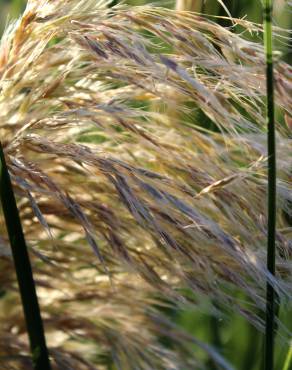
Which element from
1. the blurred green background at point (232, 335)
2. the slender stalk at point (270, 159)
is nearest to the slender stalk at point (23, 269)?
the slender stalk at point (270, 159)

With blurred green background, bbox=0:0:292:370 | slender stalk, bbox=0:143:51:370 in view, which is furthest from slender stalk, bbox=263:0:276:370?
blurred green background, bbox=0:0:292:370

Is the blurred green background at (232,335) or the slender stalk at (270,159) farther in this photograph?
the blurred green background at (232,335)

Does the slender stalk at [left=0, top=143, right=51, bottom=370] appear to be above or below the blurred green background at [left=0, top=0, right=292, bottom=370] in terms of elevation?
above

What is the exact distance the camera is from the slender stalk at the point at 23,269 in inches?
19.8

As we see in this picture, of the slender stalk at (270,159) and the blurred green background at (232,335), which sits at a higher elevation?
the slender stalk at (270,159)

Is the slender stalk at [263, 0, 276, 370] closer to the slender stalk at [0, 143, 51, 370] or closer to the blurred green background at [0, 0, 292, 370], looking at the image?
the slender stalk at [0, 143, 51, 370]

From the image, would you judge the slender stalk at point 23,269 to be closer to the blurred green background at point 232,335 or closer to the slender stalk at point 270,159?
the slender stalk at point 270,159

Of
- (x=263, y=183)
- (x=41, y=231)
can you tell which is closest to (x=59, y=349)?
(x=41, y=231)

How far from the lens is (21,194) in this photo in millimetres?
668

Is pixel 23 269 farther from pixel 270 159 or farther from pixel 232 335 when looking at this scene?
pixel 232 335

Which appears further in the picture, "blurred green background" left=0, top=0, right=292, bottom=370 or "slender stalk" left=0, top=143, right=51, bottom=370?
"blurred green background" left=0, top=0, right=292, bottom=370

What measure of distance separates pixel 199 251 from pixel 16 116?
0.21 m

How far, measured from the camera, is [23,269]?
509 millimetres

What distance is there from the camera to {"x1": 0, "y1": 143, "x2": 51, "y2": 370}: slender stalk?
504 millimetres
